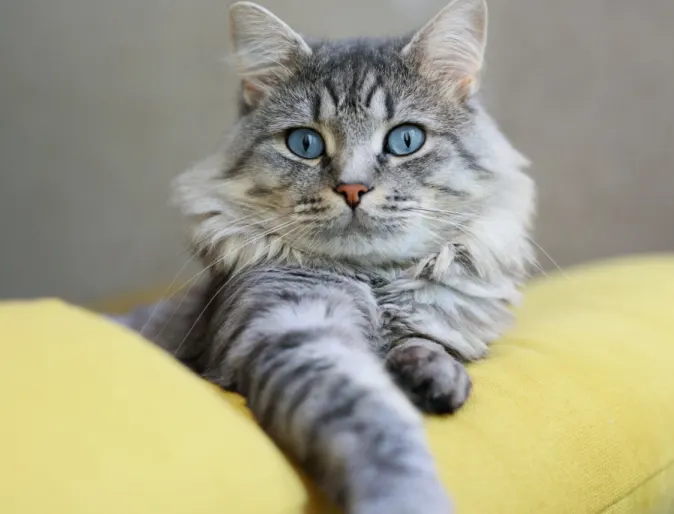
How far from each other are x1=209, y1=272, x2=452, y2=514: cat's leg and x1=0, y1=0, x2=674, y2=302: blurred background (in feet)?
5.43

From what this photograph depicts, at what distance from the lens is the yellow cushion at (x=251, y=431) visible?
805 mm

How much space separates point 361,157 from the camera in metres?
1.36

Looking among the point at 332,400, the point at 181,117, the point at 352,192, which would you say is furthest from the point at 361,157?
the point at 181,117

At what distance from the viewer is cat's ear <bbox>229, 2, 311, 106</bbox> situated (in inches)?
59.6

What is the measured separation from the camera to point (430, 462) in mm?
922

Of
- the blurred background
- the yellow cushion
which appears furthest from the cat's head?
the blurred background

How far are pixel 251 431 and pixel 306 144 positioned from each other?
0.70 meters

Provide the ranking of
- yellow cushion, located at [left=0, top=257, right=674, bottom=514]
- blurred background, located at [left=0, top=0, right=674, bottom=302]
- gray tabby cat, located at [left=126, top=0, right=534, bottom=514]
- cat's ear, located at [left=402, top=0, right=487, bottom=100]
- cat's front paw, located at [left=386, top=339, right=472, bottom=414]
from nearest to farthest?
yellow cushion, located at [left=0, top=257, right=674, bottom=514]
cat's front paw, located at [left=386, top=339, right=472, bottom=414]
gray tabby cat, located at [left=126, top=0, right=534, bottom=514]
cat's ear, located at [left=402, top=0, right=487, bottom=100]
blurred background, located at [left=0, top=0, right=674, bottom=302]

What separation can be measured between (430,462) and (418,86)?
2.78ft

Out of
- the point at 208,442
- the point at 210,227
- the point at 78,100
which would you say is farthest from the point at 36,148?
the point at 208,442

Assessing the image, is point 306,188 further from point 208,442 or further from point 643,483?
point 643,483

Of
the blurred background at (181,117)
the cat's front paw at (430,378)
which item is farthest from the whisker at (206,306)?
the blurred background at (181,117)

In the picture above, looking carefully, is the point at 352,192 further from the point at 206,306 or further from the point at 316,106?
the point at 206,306

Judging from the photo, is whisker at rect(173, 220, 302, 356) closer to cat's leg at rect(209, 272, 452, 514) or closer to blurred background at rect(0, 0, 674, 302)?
cat's leg at rect(209, 272, 452, 514)
